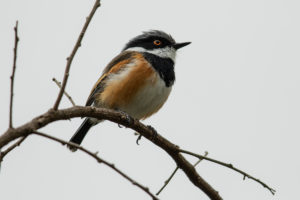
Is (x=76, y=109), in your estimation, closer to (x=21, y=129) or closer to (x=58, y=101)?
(x=58, y=101)

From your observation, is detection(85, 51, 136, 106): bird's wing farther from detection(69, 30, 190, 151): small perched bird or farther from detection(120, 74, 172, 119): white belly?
detection(120, 74, 172, 119): white belly

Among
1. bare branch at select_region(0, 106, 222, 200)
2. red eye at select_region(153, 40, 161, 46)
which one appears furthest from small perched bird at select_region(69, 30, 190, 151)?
bare branch at select_region(0, 106, 222, 200)

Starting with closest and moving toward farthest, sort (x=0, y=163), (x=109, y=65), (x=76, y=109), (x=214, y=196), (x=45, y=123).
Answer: (x=0, y=163)
(x=45, y=123)
(x=76, y=109)
(x=214, y=196)
(x=109, y=65)

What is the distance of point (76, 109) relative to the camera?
439 centimetres

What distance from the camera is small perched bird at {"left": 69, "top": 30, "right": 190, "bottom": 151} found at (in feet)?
23.2

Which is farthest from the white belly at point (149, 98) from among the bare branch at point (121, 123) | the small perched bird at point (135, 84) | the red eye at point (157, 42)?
the red eye at point (157, 42)

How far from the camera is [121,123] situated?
17.7 ft

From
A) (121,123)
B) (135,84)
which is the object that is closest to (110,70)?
(135,84)

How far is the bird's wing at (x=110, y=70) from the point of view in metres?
7.54

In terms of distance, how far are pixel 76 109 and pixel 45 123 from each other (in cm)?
64

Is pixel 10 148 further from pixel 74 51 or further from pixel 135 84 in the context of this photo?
pixel 135 84

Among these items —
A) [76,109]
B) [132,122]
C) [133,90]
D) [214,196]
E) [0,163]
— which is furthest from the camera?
[133,90]

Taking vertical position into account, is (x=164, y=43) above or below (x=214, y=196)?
above

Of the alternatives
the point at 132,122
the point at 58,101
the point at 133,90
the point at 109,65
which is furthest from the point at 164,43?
the point at 58,101
